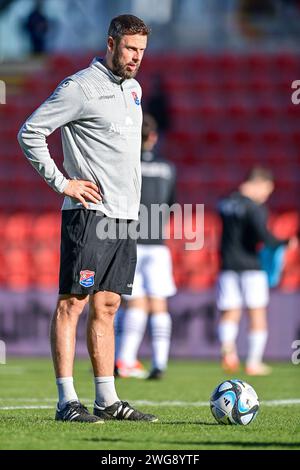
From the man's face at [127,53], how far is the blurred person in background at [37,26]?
494 inches

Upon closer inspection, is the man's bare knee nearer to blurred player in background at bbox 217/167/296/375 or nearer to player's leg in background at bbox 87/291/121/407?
player's leg in background at bbox 87/291/121/407

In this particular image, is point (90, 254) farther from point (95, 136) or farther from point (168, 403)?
point (168, 403)

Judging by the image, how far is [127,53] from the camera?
20.0 ft

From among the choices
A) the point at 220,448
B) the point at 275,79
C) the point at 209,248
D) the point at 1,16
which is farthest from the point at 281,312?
the point at 220,448

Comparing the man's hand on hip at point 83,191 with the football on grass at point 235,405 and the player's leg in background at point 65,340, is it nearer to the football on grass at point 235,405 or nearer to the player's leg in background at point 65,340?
the player's leg in background at point 65,340

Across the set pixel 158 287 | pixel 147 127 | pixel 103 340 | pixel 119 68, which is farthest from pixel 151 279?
pixel 119 68

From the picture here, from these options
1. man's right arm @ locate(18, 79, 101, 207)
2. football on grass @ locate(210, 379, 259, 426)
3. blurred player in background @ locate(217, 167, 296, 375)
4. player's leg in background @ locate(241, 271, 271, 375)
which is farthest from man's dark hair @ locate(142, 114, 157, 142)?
football on grass @ locate(210, 379, 259, 426)

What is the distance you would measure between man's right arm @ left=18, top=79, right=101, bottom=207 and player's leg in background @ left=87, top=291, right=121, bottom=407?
557mm

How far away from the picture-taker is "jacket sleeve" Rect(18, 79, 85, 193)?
235 inches

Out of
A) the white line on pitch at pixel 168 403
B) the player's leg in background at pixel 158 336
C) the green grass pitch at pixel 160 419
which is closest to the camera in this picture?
the green grass pitch at pixel 160 419

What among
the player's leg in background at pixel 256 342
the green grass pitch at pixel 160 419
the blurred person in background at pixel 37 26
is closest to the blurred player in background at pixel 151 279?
the green grass pitch at pixel 160 419

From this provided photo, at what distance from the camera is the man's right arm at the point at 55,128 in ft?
19.6

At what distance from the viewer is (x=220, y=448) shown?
5020 millimetres

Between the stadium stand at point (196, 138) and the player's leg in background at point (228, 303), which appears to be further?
the stadium stand at point (196, 138)
